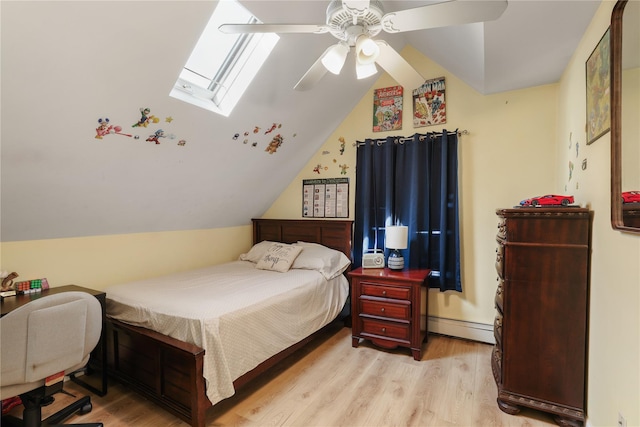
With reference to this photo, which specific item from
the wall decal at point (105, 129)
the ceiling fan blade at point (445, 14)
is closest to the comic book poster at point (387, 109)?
the ceiling fan blade at point (445, 14)

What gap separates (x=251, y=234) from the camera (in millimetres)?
4035

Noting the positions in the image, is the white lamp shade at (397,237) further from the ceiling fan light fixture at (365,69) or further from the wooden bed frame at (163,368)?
the ceiling fan light fixture at (365,69)

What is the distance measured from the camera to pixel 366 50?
4.70ft

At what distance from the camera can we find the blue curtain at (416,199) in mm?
2896

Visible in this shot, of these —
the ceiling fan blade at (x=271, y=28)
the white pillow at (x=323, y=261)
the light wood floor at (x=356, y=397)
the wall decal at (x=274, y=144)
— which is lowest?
the light wood floor at (x=356, y=397)

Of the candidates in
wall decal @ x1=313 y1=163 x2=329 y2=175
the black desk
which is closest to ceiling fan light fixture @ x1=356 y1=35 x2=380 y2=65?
wall decal @ x1=313 y1=163 x2=329 y2=175

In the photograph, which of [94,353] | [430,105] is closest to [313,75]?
[430,105]

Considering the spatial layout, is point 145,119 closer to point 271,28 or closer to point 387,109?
point 271,28

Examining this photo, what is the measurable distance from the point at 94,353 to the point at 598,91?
3.58 meters

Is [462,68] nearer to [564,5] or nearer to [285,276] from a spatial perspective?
[564,5]

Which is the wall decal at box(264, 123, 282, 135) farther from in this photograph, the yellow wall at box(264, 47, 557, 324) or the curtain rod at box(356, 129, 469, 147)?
the yellow wall at box(264, 47, 557, 324)

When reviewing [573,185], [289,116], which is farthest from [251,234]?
[573,185]

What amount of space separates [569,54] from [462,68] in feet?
2.55

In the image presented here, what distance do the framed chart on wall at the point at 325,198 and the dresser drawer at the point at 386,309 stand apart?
107cm
